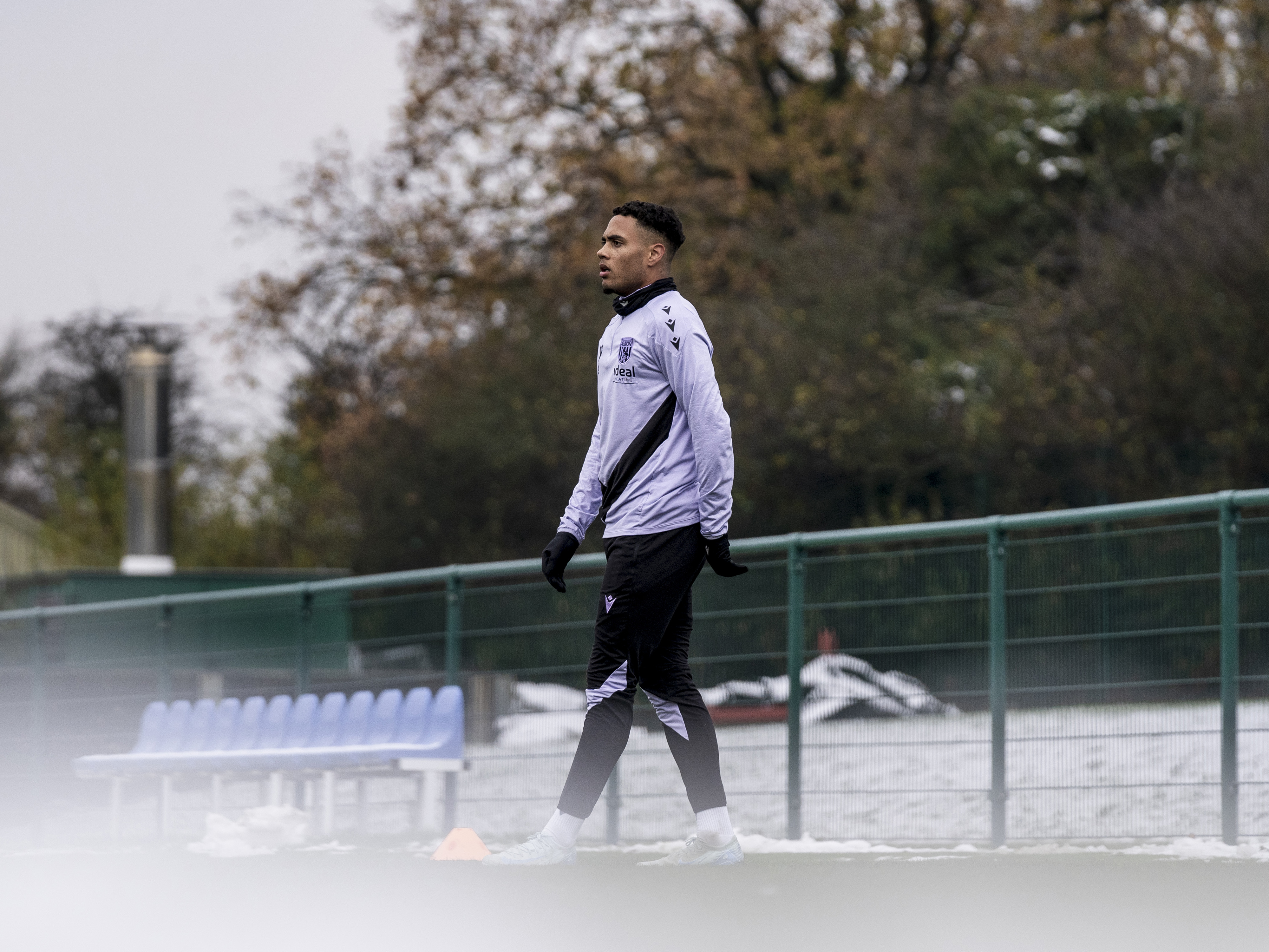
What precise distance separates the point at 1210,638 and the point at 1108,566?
61cm

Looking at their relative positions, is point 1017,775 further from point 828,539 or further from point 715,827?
point 715,827

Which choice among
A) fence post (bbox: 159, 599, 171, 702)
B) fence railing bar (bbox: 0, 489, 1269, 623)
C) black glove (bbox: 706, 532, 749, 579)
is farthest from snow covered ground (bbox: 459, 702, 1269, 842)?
fence post (bbox: 159, 599, 171, 702)

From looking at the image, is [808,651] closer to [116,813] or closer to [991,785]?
[991,785]

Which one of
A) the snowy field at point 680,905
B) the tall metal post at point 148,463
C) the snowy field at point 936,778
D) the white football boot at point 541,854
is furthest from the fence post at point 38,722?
the tall metal post at point 148,463

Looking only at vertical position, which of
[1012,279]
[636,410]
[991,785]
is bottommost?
[991,785]

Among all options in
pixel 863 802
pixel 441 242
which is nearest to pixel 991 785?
pixel 863 802

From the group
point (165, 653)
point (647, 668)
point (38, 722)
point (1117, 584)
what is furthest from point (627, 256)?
point (38, 722)

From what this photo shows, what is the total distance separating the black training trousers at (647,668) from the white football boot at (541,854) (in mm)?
107

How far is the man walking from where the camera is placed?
5715 mm

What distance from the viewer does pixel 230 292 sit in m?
29.6

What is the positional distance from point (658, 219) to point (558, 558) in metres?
1.05

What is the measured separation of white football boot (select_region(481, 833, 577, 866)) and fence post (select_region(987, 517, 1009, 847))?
2.44 metres

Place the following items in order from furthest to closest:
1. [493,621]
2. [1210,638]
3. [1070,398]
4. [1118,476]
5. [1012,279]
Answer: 1. [1012,279]
2. [1070,398]
3. [1118,476]
4. [493,621]
5. [1210,638]

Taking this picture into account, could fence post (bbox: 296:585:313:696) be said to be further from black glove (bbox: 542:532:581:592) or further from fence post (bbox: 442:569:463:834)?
black glove (bbox: 542:532:581:592)
